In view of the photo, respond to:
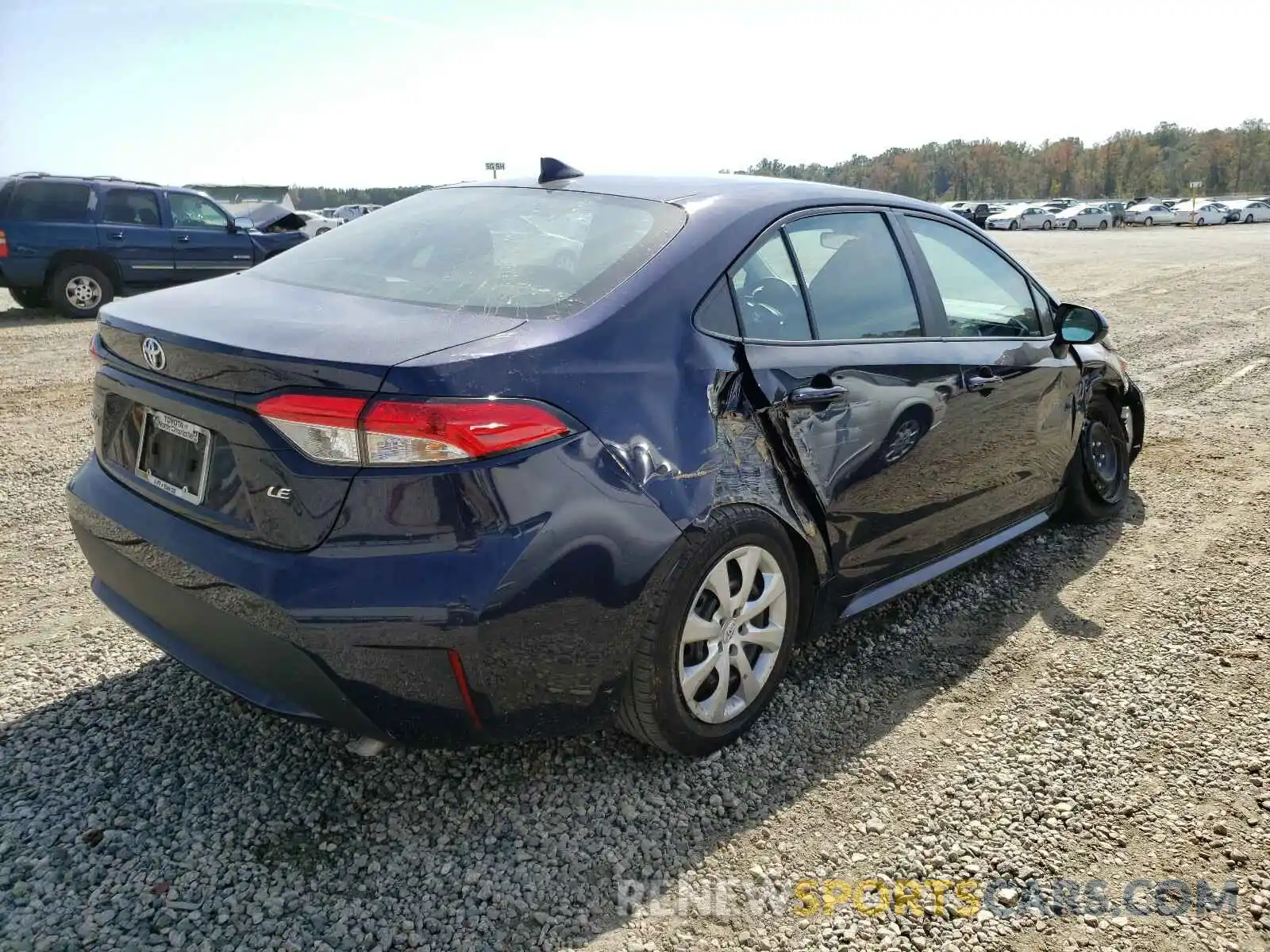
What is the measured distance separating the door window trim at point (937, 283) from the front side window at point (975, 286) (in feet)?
0.04

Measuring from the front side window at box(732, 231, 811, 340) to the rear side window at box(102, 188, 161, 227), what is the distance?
38.7ft

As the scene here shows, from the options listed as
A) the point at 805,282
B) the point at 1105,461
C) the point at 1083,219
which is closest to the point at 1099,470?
the point at 1105,461

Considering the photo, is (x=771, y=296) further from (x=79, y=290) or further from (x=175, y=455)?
(x=79, y=290)

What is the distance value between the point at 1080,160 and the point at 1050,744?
12524cm

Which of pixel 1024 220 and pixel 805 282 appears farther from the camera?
pixel 1024 220

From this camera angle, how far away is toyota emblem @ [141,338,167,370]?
7.70 feet

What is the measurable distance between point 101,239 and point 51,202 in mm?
654

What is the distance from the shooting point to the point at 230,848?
231cm

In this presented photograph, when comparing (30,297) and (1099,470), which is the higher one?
(30,297)

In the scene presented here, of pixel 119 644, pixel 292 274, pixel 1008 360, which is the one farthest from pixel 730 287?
pixel 119 644

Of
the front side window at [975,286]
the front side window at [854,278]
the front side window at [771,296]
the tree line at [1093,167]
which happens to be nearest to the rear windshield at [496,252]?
the front side window at [771,296]

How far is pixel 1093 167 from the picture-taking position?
10912 cm

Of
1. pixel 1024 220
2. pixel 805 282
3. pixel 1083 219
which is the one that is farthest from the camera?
pixel 1024 220

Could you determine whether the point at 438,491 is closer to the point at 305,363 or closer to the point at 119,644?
the point at 305,363
